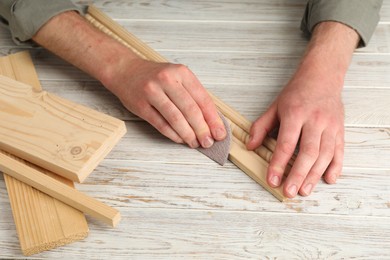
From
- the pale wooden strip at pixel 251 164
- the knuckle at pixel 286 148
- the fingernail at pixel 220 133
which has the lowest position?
the pale wooden strip at pixel 251 164

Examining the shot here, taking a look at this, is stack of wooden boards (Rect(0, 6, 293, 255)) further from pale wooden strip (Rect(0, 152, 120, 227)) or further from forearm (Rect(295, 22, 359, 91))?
forearm (Rect(295, 22, 359, 91))

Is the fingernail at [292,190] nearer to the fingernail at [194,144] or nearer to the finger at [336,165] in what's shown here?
the finger at [336,165]

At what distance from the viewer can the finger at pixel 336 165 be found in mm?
1076

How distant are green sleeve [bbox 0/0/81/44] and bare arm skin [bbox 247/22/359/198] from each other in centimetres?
64

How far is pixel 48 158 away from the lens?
1065 millimetres

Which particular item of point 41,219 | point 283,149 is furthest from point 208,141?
point 41,219

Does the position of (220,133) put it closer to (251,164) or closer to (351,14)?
(251,164)

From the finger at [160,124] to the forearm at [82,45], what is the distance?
0.40 ft

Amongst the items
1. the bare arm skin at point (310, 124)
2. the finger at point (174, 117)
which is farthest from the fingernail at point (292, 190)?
the finger at point (174, 117)

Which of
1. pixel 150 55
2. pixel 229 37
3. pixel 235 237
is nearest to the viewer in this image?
pixel 235 237

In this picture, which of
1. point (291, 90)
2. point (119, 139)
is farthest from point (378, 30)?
point (119, 139)

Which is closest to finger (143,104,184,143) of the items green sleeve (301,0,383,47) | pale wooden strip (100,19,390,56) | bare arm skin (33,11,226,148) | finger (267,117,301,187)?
bare arm skin (33,11,226,148)

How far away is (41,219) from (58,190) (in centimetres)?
7

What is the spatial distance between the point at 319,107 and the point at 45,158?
24.2 inches
